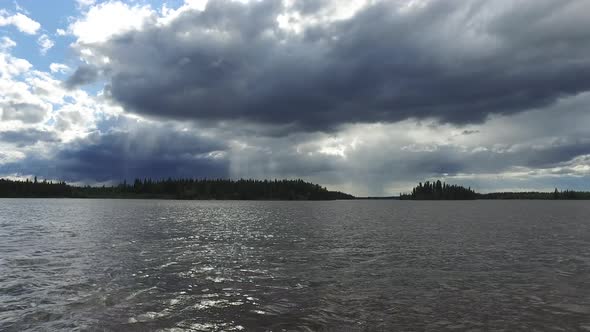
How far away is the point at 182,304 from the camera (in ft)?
67.2

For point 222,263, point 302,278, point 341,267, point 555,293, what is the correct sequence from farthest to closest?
point 222,263 → point 341,267 → point 302,278 → point 555,293

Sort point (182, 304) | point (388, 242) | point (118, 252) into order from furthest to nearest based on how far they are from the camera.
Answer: point (388, 242) → point (118, 252) → point (182, 304)

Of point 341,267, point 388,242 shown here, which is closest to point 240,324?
point 341,267

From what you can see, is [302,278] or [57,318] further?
[302,278]

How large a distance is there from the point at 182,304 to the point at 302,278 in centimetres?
947

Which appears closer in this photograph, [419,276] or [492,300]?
[492,300]

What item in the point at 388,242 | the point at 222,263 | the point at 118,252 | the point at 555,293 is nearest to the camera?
the point at 555,293

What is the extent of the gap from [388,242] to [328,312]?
32259 millimetres

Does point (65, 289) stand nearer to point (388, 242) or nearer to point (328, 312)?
point (328, 312)

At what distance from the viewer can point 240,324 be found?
17297 millimetres

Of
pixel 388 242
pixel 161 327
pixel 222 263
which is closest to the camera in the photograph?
pixel 161 327

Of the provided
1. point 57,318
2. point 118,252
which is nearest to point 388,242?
point 118,252

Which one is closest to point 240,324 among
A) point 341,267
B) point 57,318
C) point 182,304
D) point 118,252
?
point 182,304

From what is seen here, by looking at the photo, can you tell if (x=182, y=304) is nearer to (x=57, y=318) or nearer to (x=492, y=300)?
(x=57, y=318)
